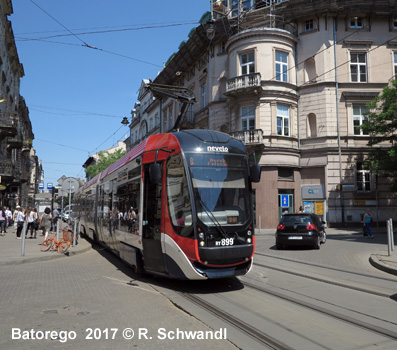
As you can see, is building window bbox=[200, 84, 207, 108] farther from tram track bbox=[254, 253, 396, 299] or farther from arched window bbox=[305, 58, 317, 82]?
tram track bbox=[254, 253, 396, 299]

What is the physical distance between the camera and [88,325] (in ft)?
16.6

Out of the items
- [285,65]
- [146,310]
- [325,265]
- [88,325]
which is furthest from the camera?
[285,65]

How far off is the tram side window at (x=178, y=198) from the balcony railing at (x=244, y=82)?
20409 millimetres

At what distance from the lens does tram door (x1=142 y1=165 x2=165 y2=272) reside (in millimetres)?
7423

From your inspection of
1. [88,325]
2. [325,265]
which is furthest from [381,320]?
[325,265]

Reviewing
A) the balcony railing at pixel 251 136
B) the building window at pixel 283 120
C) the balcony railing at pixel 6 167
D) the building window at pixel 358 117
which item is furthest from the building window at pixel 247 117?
the balcony railing at pixel 6 167

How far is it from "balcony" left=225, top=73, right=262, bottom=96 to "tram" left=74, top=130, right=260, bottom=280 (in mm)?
19325

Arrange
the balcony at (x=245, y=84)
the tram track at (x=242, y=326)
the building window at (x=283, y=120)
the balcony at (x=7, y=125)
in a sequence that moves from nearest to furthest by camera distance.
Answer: the tram track at (x=242, y=326), the balcony at (x=245, y=84), the building window at (x=283, y=120), the balcony at (x=7, y=125)

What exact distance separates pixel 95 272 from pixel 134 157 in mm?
3137

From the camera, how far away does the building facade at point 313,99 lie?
2656 cm

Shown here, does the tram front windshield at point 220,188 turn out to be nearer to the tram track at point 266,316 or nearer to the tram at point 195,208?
the tram at point 195,208

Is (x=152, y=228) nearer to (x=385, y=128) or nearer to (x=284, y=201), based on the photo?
(x=385, y=128)

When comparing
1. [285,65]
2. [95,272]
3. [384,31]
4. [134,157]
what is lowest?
[95,272]

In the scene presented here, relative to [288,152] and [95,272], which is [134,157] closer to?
[95,272]
